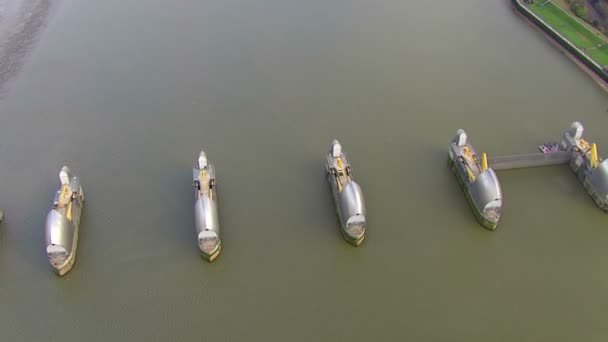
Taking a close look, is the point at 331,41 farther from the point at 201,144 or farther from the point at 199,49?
the point at 201,144

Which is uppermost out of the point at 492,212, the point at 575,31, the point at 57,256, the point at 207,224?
the point at 575,31

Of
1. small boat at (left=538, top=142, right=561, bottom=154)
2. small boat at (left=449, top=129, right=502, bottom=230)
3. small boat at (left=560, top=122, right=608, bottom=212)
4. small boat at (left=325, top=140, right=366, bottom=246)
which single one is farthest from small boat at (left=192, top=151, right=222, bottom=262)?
small boat at (left=560, top=122, right=608, bottom=212)

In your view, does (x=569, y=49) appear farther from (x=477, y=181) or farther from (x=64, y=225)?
(x=64, y=225)

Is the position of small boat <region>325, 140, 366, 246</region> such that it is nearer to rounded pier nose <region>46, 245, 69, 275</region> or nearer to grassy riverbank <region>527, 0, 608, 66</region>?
rounded pier nose <region>46, 245, 69, 275</region>

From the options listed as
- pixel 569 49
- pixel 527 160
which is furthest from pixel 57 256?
pixel 569 49

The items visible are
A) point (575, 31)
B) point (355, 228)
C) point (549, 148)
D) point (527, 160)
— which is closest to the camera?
point (355, 228)

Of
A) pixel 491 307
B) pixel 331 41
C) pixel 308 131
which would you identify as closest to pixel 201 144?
pixel 308 131
